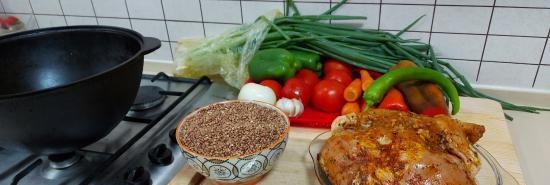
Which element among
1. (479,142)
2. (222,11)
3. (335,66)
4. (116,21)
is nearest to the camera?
(479,142)

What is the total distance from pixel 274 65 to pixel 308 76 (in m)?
0.09

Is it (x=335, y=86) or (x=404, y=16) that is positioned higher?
(x=404, y=16)

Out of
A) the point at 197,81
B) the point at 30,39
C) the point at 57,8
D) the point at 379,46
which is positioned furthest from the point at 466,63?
the point at 57,8

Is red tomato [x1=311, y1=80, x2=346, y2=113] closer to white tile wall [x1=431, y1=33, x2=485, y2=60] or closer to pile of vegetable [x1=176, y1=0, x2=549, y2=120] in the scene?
pile of vegetable [x1=176, y1=0, x2=549, y2=120]

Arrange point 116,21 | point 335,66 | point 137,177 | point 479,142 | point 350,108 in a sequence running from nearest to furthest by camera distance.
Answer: point 137,177 < point 479,142 < point 350,108 < point 335,66 < point 116,21

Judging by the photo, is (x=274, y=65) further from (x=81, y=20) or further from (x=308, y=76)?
(x=81, y=20)

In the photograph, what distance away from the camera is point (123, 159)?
689 mm

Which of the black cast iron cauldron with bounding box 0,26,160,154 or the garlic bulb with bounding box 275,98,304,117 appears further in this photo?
the garlic bulb with bounding box 275,98,304,117

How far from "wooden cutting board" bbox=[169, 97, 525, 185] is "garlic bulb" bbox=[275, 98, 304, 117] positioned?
4 cm

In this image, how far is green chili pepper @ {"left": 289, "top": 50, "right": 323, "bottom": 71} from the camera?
94cm

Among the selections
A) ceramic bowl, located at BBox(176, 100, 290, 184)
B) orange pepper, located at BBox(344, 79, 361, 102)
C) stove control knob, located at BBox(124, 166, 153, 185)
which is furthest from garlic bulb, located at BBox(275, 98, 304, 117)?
stove control knob, located at BBox(124, 166, 153, 185)

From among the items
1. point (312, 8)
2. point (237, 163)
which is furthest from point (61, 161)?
point (312, 8)

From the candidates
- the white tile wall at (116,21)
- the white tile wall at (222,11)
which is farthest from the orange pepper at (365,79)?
the white tile wall at (116,21)

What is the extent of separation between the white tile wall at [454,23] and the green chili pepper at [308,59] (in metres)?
0.11
